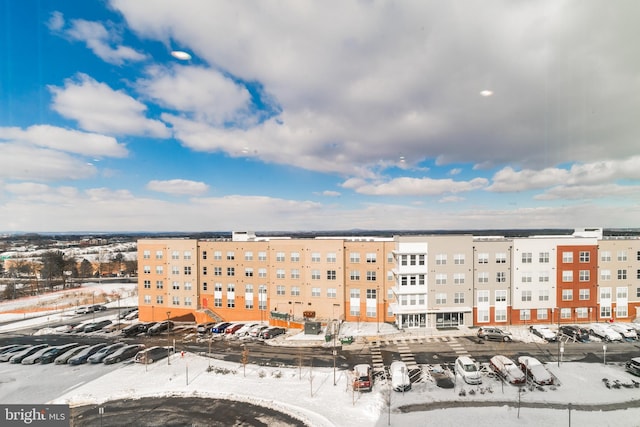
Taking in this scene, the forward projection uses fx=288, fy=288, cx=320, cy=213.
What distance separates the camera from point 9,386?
2280 cm

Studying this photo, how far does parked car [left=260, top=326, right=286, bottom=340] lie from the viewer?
34.8 meters

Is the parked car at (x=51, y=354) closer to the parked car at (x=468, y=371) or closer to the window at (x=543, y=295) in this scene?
the parked car at (x=468, y=371)

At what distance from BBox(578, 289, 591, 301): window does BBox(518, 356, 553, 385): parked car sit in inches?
817

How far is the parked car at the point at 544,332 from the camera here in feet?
100

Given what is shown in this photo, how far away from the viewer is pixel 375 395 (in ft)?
67.1

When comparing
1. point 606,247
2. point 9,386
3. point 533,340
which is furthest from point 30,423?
point 606,247

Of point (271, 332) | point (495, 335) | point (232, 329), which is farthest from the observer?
point (232, 329)

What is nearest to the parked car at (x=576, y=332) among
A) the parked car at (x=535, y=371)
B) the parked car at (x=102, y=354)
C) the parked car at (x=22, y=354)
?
the parked car at (x=535, y=371)

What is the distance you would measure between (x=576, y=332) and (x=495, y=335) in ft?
29.6

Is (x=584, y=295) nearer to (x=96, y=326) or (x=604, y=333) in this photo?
(x=604, y=333)

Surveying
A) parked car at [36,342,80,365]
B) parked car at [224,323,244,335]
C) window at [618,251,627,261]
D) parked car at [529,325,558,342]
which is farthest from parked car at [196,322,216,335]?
window at [618,251,627,261]

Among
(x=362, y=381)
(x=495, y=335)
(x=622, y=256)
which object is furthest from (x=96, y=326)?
(x=622, y=256)

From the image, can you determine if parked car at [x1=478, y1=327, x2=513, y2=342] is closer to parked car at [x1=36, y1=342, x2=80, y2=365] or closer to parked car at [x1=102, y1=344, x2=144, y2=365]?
parked car at [x1=102, y1=344, x2=144, y2=365]

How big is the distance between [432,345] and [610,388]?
1321 cm
